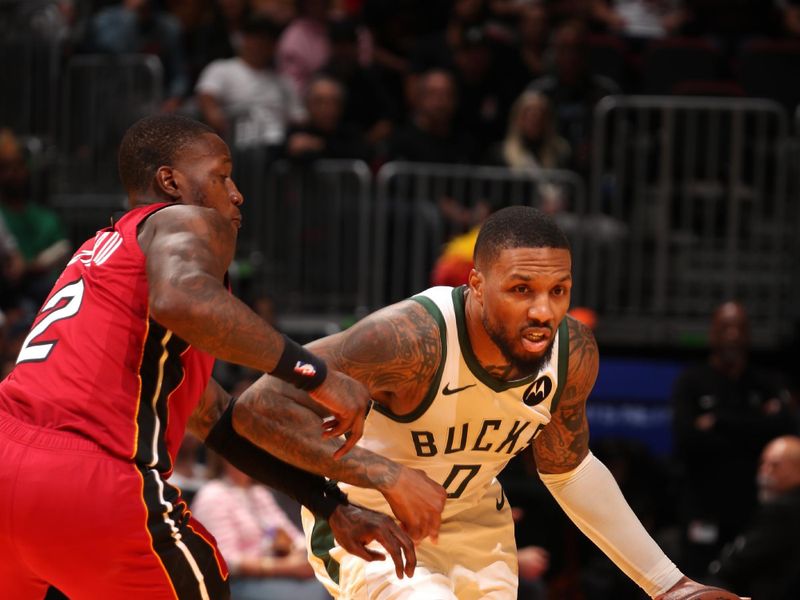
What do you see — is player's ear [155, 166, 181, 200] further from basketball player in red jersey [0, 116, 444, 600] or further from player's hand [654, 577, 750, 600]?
player's hand [654, 577, 750, 600]

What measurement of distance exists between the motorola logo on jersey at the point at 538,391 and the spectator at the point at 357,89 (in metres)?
6.88

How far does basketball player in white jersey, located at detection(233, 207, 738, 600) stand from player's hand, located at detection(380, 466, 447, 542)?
0.03 meters

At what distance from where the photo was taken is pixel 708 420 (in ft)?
30.6

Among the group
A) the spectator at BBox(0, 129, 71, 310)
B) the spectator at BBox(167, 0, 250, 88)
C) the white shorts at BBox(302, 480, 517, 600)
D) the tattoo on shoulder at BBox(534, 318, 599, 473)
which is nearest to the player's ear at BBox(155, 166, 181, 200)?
the white shorts at BBox(302, 480, 517, 600)

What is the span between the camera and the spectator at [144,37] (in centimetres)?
1162

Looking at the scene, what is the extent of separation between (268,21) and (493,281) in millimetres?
7137

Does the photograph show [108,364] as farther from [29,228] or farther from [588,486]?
[29,228]

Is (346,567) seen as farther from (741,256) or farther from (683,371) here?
(741,256)

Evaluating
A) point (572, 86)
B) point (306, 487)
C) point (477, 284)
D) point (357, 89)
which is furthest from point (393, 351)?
point (357, 89)

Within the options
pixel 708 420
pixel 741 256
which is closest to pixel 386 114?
pixel 741 256

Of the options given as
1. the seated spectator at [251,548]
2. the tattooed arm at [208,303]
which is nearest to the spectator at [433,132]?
the seated spectator at [251,548]

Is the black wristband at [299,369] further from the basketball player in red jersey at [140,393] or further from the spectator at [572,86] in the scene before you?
the spectator at [572,86]

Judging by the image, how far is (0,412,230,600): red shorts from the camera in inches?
142

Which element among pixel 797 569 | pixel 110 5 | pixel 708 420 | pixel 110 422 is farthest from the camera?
pixel 110 5
